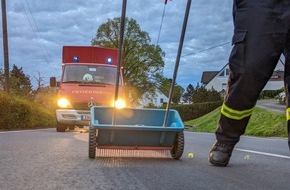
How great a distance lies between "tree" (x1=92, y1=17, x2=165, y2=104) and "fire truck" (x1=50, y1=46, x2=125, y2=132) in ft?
163

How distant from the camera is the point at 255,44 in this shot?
10.5 ft

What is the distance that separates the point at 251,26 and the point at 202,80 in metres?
107

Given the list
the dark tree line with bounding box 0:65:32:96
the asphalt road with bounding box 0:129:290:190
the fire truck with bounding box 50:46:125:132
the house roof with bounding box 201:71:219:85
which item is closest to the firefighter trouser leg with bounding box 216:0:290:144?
the asphalt road with bounding box 0:129:290:190

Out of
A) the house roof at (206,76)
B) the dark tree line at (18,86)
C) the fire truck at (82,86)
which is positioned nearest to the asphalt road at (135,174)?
the fire truck at (82,86)

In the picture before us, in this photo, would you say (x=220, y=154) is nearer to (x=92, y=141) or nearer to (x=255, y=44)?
(x=255, y=44)

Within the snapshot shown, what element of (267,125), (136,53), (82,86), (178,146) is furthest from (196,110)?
(178,146)

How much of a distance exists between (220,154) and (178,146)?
3.29ft

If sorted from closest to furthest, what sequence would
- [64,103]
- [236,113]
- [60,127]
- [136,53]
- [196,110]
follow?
[236,113], [64,103], [60,127], [196,110], [136,53]

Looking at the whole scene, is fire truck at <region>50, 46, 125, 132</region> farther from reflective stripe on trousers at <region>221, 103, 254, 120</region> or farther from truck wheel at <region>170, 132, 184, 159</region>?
reflective stripe on trousers at <region>221, 103, 254, 120</region>

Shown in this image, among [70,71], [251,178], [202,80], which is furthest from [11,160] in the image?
[202,80]

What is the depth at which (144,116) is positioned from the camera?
5578mm

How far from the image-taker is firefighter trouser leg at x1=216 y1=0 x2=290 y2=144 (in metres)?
3.16

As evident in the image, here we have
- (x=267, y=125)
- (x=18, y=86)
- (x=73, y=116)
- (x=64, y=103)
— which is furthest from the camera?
(x=18, y=86)

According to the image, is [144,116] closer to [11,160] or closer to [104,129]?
[104,129]
